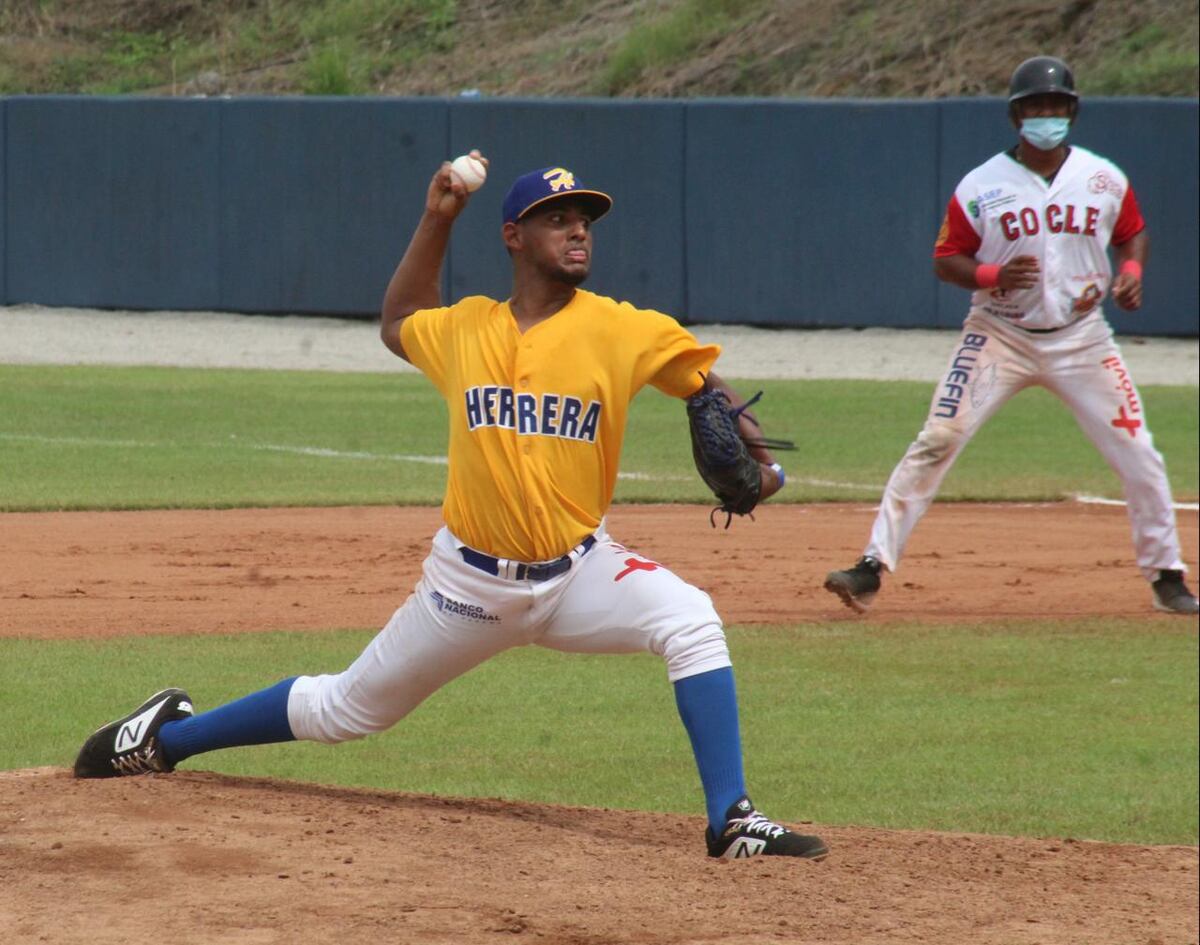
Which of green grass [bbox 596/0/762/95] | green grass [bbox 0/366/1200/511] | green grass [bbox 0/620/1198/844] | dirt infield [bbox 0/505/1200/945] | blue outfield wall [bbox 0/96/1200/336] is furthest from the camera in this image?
green grass [bbox 596/0/762/95]

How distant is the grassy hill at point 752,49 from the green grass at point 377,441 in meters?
4.96

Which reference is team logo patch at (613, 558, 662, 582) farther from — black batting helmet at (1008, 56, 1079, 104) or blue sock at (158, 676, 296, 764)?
black batting helmet at (1008, 56, 1079, 104)

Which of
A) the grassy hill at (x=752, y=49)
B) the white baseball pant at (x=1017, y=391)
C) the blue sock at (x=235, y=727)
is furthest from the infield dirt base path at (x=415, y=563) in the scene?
the grassy hill at (x=752, y=49)

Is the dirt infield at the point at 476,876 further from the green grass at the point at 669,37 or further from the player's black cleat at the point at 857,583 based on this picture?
the green grass at the point at 669,37

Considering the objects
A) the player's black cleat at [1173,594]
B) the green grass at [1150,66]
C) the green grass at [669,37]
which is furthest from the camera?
the green grass at [669,37]

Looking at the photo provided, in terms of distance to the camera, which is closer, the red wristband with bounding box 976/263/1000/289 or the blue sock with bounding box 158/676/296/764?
the blue sock with bounding box 158/676/296/764

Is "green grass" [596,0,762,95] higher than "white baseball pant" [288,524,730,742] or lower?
higher

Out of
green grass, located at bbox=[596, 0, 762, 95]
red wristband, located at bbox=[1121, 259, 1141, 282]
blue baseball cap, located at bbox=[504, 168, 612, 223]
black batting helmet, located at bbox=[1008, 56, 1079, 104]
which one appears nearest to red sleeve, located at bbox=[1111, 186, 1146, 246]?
red wristband, located at bbox=[1121, 259, 1141, 282]

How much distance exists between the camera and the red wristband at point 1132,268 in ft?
26.6

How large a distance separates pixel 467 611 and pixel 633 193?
16.1 meters

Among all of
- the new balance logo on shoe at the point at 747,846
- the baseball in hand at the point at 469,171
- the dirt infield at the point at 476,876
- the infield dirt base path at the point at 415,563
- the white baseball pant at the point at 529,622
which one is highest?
the baseball in hand at the point at 469,171

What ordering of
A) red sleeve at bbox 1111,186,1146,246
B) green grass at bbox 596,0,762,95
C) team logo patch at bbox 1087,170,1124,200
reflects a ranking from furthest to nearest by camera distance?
green grass at bbox 596,0,762,95 < red sleeve at bbox 1111,186,1146,246 < team logo patch at bbox 1087,170,1124,200

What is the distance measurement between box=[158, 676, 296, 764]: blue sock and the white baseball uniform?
146 inches

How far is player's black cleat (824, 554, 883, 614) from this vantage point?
8.10m
